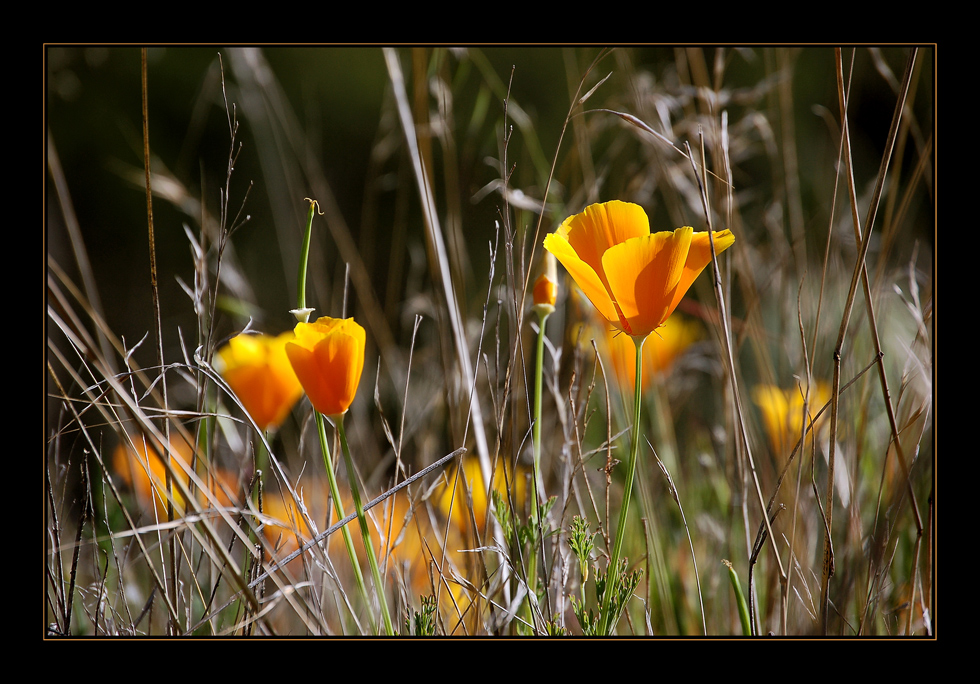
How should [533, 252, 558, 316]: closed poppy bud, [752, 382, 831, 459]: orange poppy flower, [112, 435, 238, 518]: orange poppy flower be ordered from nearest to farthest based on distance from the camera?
[533, 252, 558, 316]: closed poppy bud < [112, 435, 238, 518]: orange poppy flower < [752, 382, 831, 459]: orange poppy flower

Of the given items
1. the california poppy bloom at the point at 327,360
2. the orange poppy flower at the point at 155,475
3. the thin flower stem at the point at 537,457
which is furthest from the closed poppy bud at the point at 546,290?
the orange poppy flower at the point at 155,475

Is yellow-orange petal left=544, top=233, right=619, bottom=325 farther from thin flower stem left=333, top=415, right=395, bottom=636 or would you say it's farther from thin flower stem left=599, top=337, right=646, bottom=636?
thin flower stem left=333, top=415, right=395, bottom=636

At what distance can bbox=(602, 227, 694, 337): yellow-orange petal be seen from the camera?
0.45 meters

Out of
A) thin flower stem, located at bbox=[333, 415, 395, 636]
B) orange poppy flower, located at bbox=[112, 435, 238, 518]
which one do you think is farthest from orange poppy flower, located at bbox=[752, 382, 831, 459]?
orange poppy flower, located at bbox=[112, 435, 238, 518]

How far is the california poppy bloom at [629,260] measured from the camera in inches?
17.7

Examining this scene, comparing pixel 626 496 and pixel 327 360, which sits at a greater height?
pixel 327 360

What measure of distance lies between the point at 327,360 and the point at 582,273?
0.61ft

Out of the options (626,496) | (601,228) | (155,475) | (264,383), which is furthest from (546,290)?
(155,475)

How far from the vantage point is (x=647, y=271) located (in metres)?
0.46

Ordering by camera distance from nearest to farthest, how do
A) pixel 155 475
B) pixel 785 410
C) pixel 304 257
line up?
1. pixel 304 257
2. pixel 155 475
3. pixel 785 410

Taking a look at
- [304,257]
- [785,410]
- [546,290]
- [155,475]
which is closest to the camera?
[304,257]

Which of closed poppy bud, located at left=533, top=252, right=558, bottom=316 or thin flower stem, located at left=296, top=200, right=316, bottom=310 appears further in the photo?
closed poppy bud, located at left=533, top=252, right=558, bottom=316

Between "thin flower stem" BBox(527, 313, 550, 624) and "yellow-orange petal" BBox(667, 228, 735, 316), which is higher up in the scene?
"yellow-orange petal" BBox(667, 228, 735, 316)

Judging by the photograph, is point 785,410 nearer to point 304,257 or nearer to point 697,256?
point 697,256
